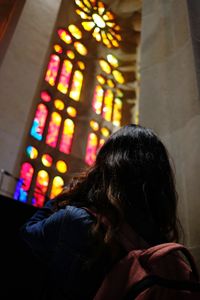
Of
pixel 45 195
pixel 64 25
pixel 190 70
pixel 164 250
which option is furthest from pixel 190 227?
pixel 64 25

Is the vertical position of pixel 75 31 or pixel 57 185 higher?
pixel 75 31

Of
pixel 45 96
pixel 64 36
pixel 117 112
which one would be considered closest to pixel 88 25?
pixel 64 36

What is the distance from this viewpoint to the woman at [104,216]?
91 centimetres

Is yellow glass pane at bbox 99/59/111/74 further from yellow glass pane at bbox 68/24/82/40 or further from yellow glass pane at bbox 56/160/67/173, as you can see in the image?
yellow glass pane at bbox 56/160/67/173

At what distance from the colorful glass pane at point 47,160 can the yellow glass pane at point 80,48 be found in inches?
180

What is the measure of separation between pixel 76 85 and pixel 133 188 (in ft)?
35.0

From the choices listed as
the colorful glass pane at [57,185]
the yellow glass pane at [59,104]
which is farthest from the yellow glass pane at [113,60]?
the colorful glass pane at [57,185]

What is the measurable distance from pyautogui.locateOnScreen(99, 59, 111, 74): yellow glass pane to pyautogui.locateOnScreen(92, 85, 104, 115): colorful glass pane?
101 cm

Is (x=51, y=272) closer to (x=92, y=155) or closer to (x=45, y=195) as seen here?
(x=45, y=195)

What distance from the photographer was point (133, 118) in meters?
12.7

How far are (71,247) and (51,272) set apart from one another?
101mm

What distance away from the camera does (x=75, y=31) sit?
12141mm

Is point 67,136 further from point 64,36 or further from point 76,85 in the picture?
point 64,36

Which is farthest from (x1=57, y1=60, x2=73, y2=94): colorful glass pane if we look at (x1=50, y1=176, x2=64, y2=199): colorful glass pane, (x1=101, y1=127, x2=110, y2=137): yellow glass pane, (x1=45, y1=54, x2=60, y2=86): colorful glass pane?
(x1=50, y1=176, x2=64, y2=199): colorful glass pane
